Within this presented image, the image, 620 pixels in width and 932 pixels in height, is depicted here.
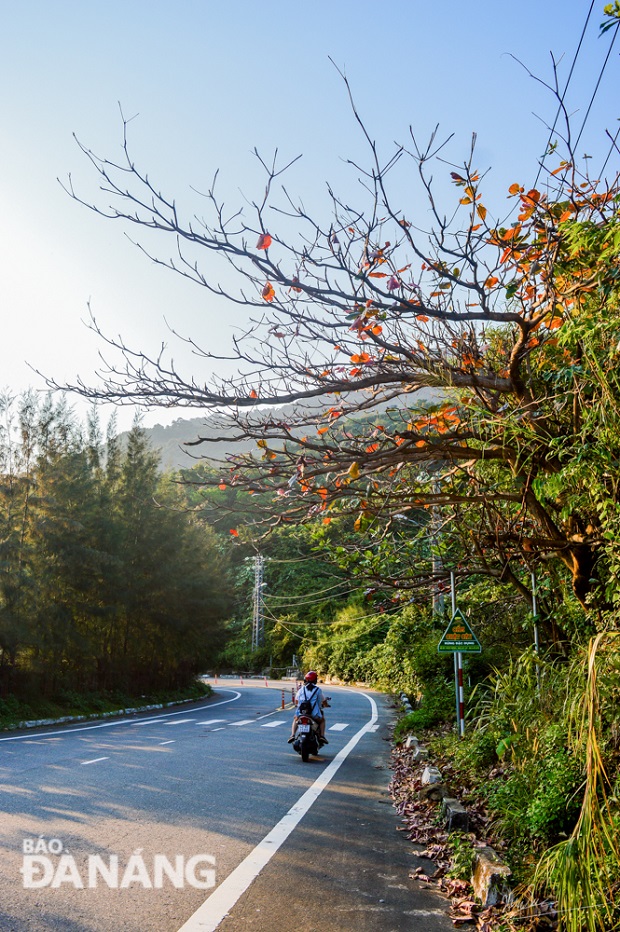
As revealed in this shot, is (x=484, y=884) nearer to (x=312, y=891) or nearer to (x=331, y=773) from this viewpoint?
(x=312, y=891)

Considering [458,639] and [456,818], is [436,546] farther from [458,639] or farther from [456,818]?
[456,818]

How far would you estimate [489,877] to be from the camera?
17.0ft

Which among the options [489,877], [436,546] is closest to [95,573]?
[436,546]

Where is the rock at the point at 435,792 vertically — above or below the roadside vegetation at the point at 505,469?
below

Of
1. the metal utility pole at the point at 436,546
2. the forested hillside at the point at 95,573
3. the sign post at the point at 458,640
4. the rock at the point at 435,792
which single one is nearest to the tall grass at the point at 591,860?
→ the rock at the point at 435,792

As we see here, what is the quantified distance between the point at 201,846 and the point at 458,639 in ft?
22.3

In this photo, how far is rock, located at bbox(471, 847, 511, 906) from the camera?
16.7 ft

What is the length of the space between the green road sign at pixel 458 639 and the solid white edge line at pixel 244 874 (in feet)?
11.2

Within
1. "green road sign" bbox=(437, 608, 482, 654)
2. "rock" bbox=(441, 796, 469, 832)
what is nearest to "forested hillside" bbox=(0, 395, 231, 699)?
"green road sign" bbox=(437, 608, 482, 654)

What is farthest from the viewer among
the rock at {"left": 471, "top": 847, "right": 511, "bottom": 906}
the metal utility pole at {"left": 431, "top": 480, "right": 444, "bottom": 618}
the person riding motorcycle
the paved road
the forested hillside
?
the forested hillside

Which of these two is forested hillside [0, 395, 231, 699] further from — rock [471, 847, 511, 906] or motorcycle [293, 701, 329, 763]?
rock [471, 847, 511, 906]

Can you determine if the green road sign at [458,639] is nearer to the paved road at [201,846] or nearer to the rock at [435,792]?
the paved road at [201,846]

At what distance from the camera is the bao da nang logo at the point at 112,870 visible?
5.52 metres

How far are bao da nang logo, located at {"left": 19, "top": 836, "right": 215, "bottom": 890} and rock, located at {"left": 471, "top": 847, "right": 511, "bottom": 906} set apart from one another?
6.20 feet
